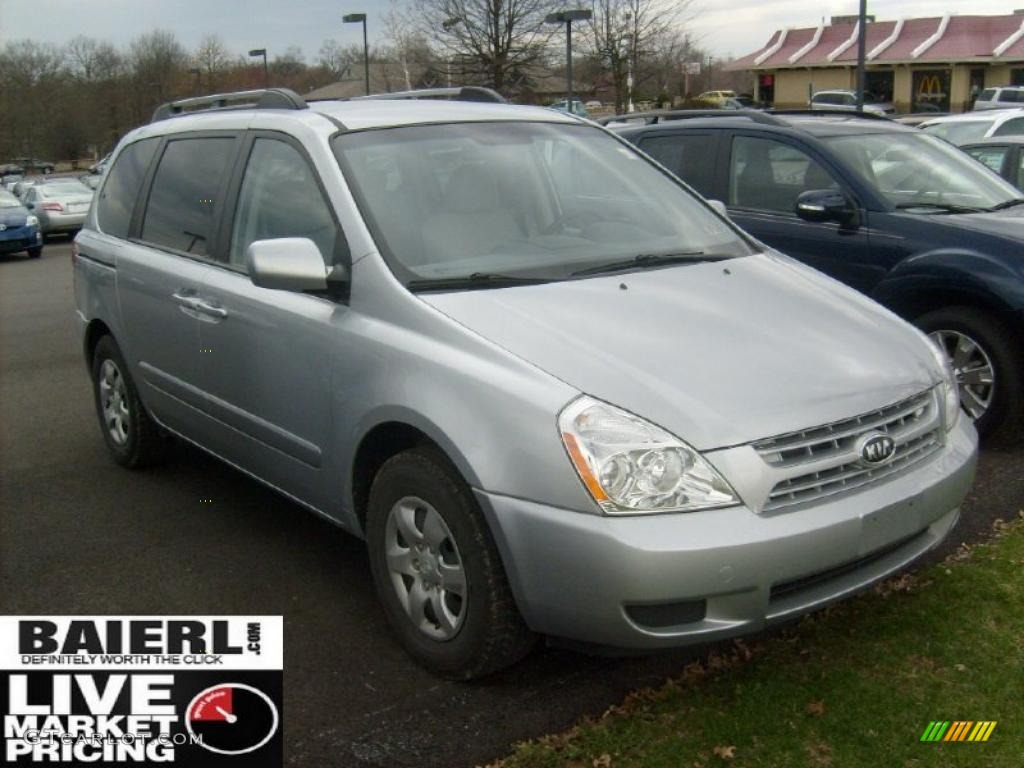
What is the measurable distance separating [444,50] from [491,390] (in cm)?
3847

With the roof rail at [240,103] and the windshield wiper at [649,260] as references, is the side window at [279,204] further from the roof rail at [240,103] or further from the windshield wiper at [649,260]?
the windshield wiper at [649,260]

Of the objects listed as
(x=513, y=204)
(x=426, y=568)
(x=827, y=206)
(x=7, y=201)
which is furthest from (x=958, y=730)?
(x=7, y=201)

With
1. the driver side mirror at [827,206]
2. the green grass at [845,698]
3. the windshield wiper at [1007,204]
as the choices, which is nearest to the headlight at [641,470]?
the green grass at [845,698]

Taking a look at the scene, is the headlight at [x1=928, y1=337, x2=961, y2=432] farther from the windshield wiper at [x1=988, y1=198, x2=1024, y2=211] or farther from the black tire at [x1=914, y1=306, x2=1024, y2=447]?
the windshield wiper at [x1=988, y1=198, x2=1024, y2=211]

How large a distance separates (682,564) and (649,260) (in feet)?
4.94

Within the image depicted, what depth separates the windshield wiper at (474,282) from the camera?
151 inches

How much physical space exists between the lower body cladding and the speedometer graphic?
0.79 meters

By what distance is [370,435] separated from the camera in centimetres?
382

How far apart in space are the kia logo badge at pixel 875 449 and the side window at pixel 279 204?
75.1 inches

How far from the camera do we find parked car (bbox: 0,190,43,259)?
71.1 ft

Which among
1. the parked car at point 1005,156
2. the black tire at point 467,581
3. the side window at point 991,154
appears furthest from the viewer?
the side window at point 991,154

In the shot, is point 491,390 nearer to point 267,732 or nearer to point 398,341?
point 398,341

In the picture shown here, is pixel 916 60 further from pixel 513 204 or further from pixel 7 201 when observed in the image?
pixel 513 204

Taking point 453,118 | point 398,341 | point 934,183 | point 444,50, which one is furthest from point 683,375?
point 444,50
